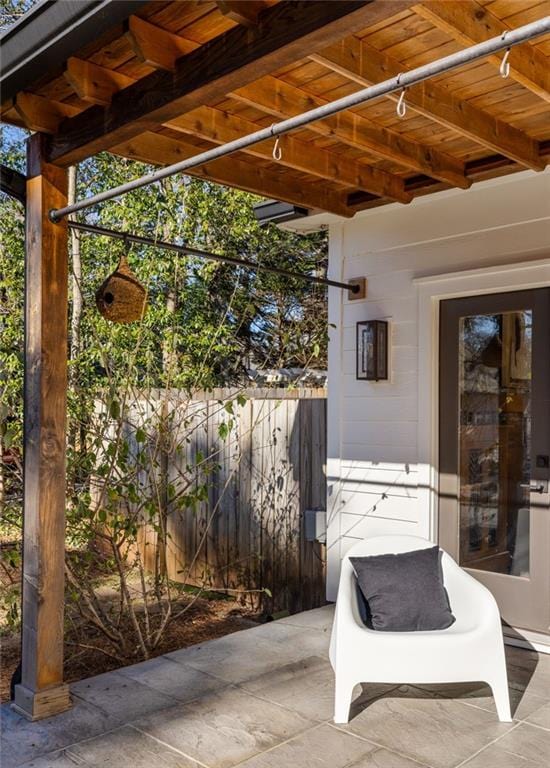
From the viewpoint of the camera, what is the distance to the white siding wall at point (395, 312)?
4.07 metres

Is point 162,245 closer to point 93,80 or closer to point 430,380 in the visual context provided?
point 93,80

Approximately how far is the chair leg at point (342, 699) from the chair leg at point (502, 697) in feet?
1.96

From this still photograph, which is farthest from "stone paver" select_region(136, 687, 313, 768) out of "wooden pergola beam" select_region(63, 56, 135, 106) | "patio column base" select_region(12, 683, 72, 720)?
"wooden pergola beam" select_region(63, 56, 135, 106)

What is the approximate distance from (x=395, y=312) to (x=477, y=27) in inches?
92.1

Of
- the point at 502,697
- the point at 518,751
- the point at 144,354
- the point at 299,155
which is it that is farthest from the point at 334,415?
the point at 518,751

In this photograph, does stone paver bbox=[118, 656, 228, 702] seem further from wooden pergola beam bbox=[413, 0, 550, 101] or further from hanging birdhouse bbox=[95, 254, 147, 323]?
wooden pergola beam bbox=[413, 0, 550, 101]

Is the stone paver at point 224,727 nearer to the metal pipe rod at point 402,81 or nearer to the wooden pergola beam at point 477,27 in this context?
the metal pipe rod at point 402,81

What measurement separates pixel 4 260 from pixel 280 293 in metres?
5.12

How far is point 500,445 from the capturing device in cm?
413

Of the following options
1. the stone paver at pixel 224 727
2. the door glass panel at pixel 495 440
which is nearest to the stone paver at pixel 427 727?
the stone paver at pixel 224 727

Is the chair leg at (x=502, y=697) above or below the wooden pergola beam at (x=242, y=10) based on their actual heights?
below

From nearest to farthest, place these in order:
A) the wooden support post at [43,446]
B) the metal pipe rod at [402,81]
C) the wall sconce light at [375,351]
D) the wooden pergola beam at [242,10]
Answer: the metal pipe rod at [402,81], the wooden pergola beam at [242,10], the wooden support post at [43,446], the wall sconce light at [375,351]

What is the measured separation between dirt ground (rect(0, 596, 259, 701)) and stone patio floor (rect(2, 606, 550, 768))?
30.1 inches

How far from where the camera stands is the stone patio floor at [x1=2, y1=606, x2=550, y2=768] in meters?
2.66
